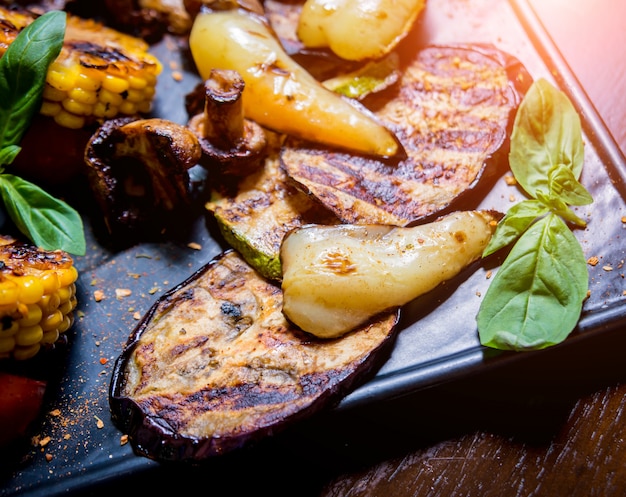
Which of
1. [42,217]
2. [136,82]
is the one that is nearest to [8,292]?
[42,217]

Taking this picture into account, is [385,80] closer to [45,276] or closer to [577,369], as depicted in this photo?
[577,369]

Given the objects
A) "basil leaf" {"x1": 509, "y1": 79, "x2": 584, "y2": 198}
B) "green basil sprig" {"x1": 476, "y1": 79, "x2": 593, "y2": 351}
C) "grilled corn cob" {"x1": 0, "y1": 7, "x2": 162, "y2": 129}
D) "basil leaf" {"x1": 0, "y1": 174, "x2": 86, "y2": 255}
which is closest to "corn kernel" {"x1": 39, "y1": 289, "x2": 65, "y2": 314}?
"basil leaf" {"x1": 0, "y1": 174, "x2": 86, "y2": 255}

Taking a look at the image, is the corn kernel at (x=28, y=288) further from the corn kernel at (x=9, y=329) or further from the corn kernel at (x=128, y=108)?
the corn kernel at (x=128, y=108)

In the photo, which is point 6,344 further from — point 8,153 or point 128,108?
point 128,108

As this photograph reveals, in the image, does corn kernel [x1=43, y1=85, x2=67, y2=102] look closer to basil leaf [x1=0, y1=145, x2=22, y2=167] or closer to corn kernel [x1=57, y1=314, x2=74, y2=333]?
basil leaf [x1=0, y1=145, x2=22, y2=167]

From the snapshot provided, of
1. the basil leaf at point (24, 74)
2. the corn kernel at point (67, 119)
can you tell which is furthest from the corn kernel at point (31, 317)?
the corn kernel at point (67, 119)

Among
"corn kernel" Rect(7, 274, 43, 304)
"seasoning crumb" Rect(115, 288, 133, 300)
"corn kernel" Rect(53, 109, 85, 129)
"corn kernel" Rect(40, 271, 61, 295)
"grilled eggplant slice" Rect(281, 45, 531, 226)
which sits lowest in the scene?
"grilled eggplant slice" Rect(281, 45, 531, 226)

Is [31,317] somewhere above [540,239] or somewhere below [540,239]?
above
